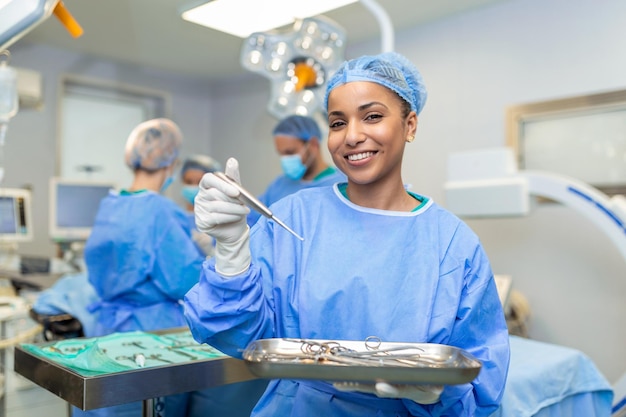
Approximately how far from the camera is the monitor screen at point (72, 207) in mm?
3473

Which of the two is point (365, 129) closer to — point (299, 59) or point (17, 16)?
point (17, 16)

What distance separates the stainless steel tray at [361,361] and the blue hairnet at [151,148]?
4.60ft

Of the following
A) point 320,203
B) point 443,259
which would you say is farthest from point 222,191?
point 443,259

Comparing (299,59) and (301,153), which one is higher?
(299,59)

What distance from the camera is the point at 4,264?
10.6 feet

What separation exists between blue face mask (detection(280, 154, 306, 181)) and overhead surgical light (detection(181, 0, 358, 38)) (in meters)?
0.88

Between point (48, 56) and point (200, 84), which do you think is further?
point (200, 84)

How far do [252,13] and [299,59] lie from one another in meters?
0.63

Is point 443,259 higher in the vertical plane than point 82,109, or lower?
lower

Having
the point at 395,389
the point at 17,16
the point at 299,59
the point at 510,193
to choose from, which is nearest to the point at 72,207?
the point at 299,59

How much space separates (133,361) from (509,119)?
2706 millimetres

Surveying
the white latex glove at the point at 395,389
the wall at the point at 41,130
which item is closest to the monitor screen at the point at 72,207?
the wall at the point at 41,130

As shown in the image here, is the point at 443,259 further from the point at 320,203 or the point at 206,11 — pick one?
the point at 206,11

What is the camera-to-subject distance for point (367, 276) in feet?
3.68
